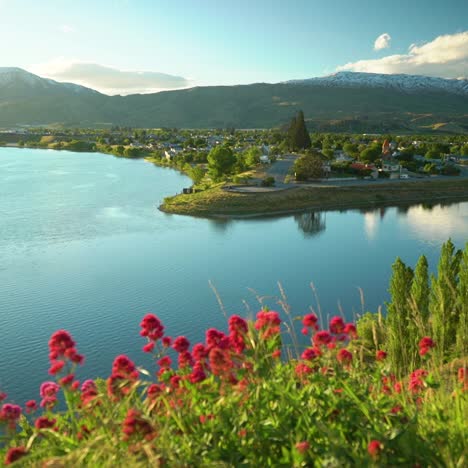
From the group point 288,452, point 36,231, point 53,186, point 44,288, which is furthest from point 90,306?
point 53,186

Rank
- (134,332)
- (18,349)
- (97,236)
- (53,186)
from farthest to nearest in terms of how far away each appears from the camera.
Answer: (53,186) < (97,236) < (134,332) < (18,349)

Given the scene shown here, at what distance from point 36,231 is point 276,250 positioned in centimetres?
2266

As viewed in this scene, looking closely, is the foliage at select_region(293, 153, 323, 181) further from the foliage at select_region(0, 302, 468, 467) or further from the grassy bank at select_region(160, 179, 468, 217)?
the foliage at select_region(0, 302, 468, 467)

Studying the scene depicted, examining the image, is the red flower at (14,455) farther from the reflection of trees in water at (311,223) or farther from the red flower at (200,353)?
the reflection of trees in water at (311,223)

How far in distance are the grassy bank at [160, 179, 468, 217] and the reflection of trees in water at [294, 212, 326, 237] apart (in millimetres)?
2225

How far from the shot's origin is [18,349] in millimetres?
22141

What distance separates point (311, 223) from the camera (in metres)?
52.0

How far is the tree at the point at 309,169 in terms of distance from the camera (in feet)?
220

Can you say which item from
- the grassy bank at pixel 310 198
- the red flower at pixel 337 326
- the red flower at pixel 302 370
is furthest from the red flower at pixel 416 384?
the grassy bank at pixel 310 198

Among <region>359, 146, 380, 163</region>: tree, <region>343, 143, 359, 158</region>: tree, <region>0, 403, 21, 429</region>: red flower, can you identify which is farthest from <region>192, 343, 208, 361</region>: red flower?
<region>343, 143, 359, 158</region>: tree

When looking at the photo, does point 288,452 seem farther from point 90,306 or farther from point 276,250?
point 276,250

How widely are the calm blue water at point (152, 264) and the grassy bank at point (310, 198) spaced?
2.85m

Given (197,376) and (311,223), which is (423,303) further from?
(311,223)

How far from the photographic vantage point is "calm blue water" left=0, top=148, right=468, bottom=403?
79.3 ft
